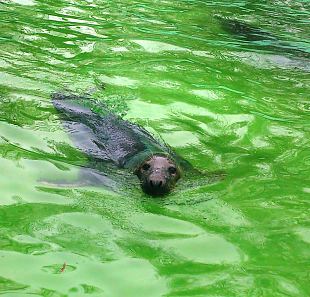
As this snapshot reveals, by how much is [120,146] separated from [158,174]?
1.16 metres

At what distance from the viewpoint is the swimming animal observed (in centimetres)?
538

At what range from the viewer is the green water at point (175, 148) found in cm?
382

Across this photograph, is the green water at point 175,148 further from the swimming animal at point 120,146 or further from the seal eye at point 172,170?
the seal eye at point 172,170

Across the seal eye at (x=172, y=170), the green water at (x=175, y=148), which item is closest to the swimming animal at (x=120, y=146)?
the seal eye at (x=172, y=170)

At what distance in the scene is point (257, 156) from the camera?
20.4 ft

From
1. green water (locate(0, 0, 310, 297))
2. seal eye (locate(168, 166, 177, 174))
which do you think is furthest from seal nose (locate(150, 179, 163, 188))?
seal eye (locate(168, 166, 177, 174))

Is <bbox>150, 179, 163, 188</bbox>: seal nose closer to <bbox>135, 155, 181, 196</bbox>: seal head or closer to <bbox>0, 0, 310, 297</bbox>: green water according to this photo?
<bbox>135, 155, 181, 196</bbox>: seal head

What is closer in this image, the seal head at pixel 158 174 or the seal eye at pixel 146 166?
the seal head at pixel 158 174

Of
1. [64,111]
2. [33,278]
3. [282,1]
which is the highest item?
[33,278]

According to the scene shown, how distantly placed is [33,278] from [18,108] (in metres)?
3.70

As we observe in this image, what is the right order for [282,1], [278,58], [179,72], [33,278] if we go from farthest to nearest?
[282,1] < [278,58] < [179,72] < [33,278]

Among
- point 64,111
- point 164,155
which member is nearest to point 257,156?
point 164,155

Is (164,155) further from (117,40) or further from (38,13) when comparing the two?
(38,13)

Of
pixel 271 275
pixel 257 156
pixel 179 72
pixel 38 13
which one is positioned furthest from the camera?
pixel 38 13
